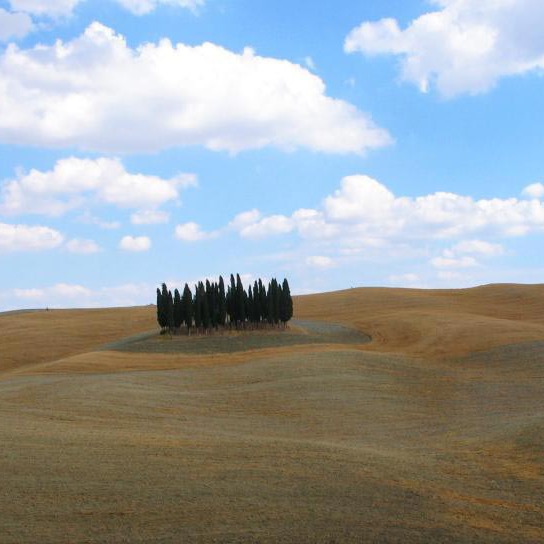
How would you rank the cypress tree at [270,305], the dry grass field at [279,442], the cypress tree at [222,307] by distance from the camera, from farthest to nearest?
1. the cypress tree at [270,305]
2. the cypress tree at [222,307]
3. the dry grass field at [279,442]

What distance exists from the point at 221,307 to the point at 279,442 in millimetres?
36835

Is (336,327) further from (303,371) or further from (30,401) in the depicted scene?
(30,401)

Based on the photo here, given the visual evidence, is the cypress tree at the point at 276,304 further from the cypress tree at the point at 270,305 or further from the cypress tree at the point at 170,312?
the cypress tree at the point at 170,312

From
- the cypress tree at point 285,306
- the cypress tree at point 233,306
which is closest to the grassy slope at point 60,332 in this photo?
the cypress tree at point 233,306

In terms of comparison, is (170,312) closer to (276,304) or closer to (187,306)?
(187,306)

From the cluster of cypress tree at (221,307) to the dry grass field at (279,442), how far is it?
3.04m

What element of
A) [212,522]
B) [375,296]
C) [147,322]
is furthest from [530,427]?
[375,296]

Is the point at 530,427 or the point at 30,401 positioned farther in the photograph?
the point at 30,401

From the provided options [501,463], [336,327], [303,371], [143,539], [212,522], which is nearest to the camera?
[143,539]

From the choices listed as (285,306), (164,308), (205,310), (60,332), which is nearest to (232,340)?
(205,310)

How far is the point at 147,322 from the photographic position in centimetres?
7419

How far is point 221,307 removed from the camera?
55062 millimetres

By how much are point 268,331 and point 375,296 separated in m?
34.5

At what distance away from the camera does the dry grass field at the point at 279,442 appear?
1209cm
